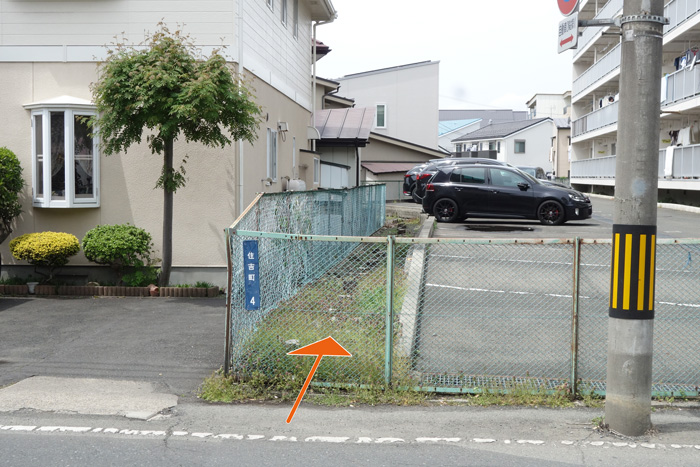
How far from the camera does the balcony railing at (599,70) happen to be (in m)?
35.0

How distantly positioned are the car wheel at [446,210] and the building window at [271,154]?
17.4ft

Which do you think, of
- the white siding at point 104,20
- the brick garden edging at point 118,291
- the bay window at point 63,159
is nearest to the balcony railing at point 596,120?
the white siding at point 104,20

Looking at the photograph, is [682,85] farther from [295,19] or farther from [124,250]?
[124,250]

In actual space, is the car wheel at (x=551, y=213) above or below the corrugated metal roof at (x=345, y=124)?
below

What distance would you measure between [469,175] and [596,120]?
22.6m

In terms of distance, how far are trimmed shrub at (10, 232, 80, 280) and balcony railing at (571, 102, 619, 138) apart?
95.9 feet

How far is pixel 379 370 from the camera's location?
6453mm

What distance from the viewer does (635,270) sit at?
5.27 m

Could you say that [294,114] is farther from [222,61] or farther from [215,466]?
[215,466]

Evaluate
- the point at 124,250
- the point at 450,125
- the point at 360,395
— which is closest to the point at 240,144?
the point at 124,250

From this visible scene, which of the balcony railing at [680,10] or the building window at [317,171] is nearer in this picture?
the building window at [317,171]

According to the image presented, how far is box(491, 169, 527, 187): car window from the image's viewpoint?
1905 cm

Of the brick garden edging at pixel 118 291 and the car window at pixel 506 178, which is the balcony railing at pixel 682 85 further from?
the brick garden edging at pixel 118 291

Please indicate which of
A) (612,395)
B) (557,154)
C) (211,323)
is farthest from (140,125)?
(557,154)
